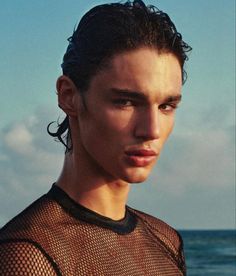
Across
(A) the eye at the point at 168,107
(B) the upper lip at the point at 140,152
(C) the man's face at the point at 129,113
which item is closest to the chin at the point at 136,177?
(C) the man's face at the point at 129,113

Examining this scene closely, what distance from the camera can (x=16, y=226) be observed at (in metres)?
3.91

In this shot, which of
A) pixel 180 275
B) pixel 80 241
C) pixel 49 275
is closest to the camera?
pixel 49 275

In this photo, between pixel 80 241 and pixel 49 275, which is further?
pixel 80 241

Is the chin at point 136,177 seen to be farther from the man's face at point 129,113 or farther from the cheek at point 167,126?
the cheek at point 167,126

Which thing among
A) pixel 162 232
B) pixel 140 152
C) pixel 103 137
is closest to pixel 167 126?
pixel 140 152

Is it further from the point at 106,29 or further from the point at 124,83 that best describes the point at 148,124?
the point at 106,29

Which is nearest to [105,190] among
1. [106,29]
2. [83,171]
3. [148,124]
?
[83,171]

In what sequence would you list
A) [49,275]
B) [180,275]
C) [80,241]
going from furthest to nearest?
[180,275] → [80,241] → [49,275]

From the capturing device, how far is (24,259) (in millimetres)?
3693

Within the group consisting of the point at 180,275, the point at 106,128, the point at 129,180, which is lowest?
the point at 180,275

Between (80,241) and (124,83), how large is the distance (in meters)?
0.81

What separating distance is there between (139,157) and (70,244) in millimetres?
541

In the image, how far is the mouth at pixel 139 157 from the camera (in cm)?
387

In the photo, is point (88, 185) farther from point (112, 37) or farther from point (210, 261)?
point (210, 261)
